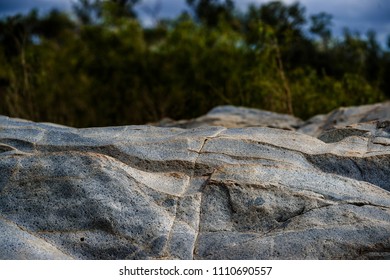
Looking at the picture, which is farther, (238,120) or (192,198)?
(238,120)

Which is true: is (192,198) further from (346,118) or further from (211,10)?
(211,10)

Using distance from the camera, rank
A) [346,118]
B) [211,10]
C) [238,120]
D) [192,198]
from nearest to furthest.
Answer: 1. [192,198]
2. [346,118]
3. [238,120]
4. [211,10]

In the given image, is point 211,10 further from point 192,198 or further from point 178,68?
point 192,198

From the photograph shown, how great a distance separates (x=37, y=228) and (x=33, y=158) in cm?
52

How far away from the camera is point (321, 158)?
4.28 meters

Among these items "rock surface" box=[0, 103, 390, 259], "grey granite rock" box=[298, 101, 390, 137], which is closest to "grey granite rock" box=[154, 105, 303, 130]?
"grey granite rock" box=[298, 101, 390, 137]

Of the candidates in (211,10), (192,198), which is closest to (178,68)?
(211,10)

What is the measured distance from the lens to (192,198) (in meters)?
3.92

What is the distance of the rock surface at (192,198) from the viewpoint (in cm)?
366

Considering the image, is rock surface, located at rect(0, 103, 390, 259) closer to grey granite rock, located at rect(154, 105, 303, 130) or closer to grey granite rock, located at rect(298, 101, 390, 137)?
grey granite rock, located at rect(298, 101, 390, 137)

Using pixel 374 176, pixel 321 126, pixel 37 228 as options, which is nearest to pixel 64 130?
pixel 37 228

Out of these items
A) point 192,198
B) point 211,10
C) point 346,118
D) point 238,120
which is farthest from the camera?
point 211,10

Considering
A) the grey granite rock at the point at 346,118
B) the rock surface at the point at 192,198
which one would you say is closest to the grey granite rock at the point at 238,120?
the grey granite rock at the point at 346,118

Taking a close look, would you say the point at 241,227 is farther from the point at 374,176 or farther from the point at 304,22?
the point at 304,22
